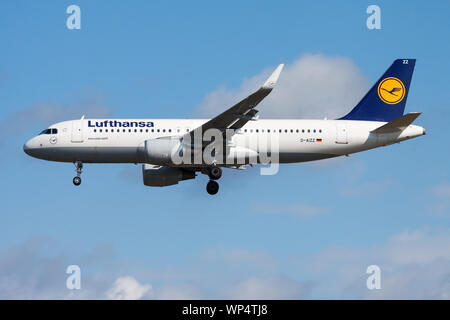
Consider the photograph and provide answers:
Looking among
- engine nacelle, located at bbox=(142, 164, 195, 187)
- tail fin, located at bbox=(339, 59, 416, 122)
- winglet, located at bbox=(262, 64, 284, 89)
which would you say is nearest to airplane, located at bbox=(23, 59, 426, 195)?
engine nacelle, located at bbox=(142, 164, 195, 187)

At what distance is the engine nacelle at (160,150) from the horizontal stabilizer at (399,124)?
37.5 ft

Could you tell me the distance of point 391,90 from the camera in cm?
5012

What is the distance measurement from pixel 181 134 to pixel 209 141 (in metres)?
2.25

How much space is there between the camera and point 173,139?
45.9 m

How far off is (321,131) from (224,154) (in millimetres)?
5736

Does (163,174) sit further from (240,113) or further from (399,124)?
(399,124)

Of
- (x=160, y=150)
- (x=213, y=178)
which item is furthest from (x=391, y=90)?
(x=160, y=150)

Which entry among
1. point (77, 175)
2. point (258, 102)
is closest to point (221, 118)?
point (258, 102)

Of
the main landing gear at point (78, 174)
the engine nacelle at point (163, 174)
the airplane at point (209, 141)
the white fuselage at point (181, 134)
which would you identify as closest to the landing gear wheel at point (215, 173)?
the airplane at point (209, 141)

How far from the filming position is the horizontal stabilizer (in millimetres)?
45656

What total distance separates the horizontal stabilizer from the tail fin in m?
2.06
